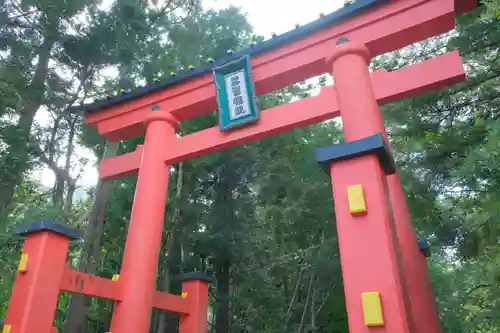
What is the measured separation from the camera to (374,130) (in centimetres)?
332

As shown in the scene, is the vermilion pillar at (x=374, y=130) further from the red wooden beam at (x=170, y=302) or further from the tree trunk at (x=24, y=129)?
the tree trunk at (x=24, y=129)

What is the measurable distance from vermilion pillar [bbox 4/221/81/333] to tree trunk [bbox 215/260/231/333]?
3.46 metres

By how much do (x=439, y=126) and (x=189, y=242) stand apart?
12.6 feet

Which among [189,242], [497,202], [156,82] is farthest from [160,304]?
[497,202]

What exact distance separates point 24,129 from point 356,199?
13.1 feet

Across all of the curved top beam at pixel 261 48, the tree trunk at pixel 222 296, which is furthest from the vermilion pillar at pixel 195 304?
the curved top beam at pixel 261 48

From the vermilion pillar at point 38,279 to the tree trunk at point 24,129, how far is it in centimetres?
127

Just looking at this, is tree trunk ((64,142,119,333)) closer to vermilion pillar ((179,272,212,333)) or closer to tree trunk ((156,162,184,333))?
vermilion pillar ((179,272,212,333))

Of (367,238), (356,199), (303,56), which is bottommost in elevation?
(367,238)

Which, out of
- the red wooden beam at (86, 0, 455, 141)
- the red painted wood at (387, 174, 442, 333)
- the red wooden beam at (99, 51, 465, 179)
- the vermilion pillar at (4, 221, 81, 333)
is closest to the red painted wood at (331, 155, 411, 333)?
the red painted wood at (387, 174, 442, 333)

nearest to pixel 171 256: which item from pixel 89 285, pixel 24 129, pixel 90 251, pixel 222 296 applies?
pixel 222 296

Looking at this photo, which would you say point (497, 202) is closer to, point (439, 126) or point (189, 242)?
point (439, 126)

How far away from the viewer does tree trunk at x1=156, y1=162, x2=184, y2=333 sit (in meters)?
5.79

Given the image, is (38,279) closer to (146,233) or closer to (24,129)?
(146,233)
